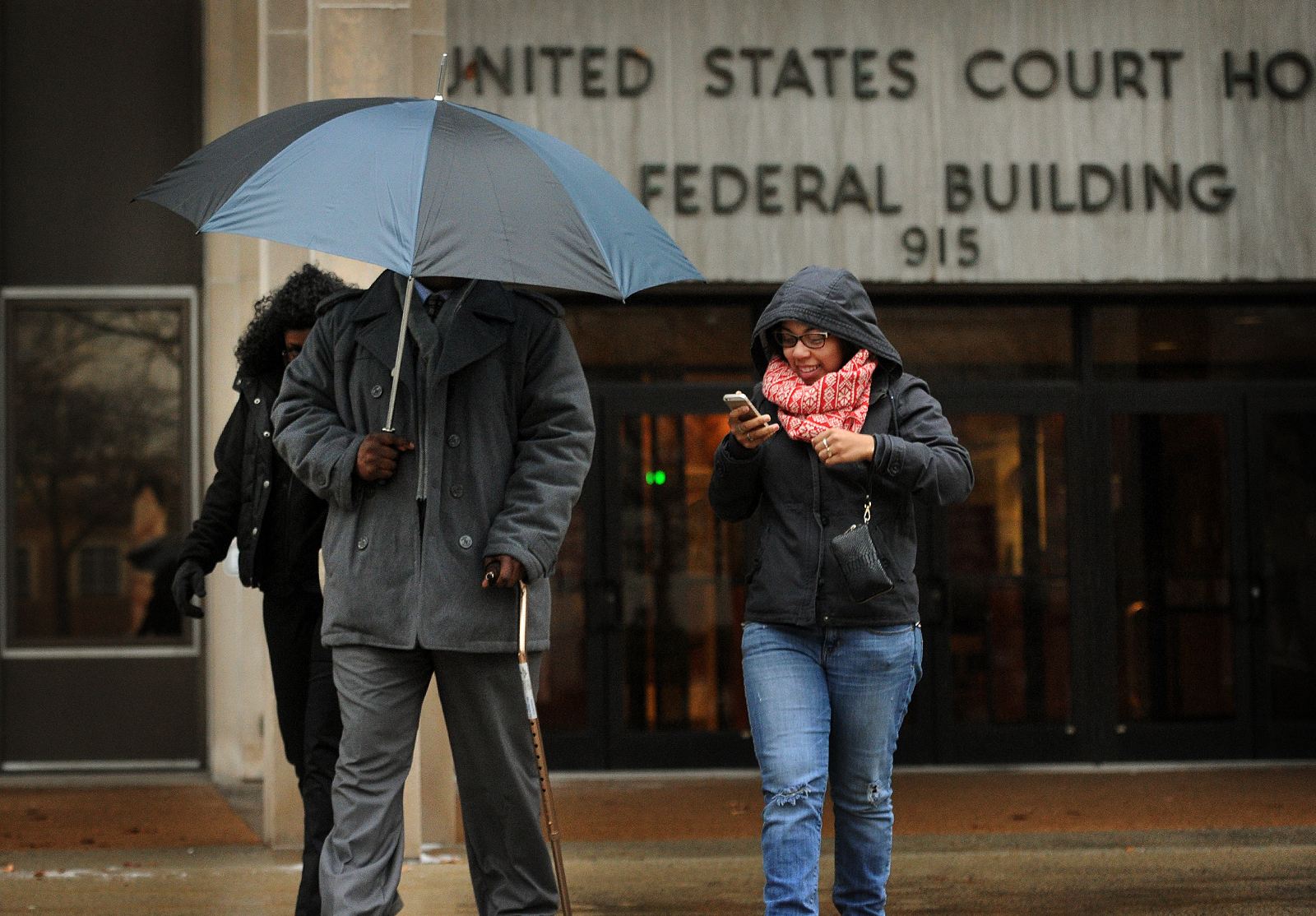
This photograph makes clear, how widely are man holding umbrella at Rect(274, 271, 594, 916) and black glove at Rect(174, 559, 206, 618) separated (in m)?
0.67

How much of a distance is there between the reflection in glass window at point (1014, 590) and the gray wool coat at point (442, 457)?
16.0 feet

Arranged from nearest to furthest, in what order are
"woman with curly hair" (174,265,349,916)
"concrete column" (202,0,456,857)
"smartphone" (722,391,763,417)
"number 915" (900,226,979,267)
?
"smartphone" (722,391,763,417), "woman with curly hair" (174,265,349,916), "concrete column" (202,0,456,857), "number 915" (900,226,979,267)

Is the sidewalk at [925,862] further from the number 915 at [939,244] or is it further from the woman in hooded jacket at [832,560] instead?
the number 915 at [939,244]

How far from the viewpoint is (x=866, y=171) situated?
26.2 feet

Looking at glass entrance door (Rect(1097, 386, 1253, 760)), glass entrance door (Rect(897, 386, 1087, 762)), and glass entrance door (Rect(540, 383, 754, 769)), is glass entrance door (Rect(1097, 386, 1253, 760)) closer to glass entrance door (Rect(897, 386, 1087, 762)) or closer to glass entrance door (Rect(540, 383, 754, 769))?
glass entrance door (Rect(897, 386, 1087, 762))

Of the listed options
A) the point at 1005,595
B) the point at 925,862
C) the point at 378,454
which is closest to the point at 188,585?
the point at 378,454

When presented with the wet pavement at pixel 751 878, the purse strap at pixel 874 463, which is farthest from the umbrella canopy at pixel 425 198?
the wet pavement at pixel 751 878

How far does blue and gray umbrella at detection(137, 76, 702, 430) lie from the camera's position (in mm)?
3404

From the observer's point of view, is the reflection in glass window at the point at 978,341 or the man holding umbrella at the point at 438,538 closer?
the man holding umbrella at the point at 438,538

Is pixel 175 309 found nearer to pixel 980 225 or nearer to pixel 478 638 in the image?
pixel 980 225

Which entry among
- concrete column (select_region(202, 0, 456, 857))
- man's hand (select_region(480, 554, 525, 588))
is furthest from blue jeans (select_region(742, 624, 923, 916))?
concrete column (select_region(202, 0, 456, 857))

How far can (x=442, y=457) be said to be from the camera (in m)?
3.79

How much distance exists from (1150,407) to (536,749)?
18.3 feet

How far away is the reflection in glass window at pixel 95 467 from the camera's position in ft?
27.3
